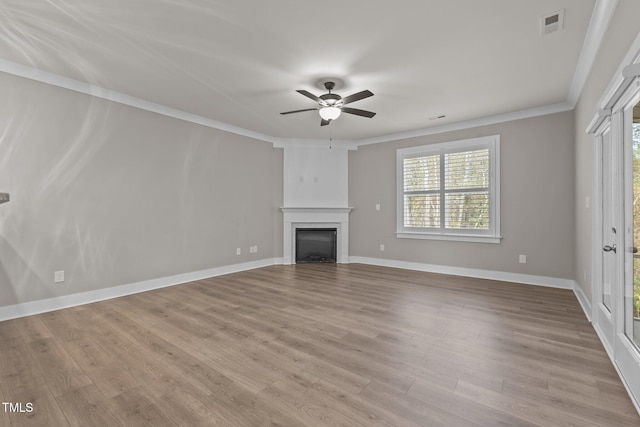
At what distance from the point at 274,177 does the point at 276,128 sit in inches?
42.0

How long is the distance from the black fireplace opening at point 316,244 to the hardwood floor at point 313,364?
2.61 meters

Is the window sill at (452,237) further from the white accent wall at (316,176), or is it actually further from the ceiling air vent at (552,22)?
the ceiling air vent at (552,22)

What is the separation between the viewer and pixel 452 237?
501cm

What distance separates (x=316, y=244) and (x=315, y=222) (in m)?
0.48

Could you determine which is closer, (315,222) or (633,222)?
(633,222)

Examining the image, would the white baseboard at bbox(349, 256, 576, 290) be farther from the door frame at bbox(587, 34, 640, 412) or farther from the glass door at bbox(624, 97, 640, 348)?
the glass door at bbox(624, 97, 640, 348)

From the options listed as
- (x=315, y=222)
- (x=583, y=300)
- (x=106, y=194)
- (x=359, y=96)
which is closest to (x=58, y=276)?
(x=106, y=194)

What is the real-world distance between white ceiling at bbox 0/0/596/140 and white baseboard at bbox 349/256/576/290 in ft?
8.22

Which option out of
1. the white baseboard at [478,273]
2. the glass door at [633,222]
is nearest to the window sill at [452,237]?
the white baseboard at [478,273]

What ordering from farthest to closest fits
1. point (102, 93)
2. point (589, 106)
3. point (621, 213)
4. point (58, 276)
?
1. point (102, 93)
2. point (58, 276)
3. point (589, 106)
4. point (621, 213)

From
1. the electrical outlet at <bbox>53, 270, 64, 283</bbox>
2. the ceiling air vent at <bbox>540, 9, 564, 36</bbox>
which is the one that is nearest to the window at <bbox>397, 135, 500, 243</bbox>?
the ceiling air vent at <bbox>540, 9, 564, 36</bbox>

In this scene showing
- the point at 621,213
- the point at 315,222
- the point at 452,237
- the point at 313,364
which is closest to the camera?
the point at 621,213

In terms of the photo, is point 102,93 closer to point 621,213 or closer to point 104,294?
point 104,294

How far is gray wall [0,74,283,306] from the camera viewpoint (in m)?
3.04
